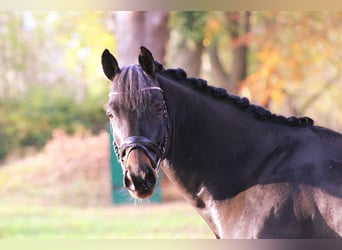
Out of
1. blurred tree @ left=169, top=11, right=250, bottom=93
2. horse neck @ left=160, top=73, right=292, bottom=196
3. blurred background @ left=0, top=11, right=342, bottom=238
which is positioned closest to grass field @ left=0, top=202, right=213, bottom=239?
blurred background @ left=0, top=11, right=342, bottom=238

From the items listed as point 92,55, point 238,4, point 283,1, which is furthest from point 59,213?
point 238,4

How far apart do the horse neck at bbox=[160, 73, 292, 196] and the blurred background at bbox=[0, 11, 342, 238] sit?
6.20 metres

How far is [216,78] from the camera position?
17219 millimetres

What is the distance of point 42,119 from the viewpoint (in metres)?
16.6

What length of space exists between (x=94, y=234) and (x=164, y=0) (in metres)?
6.35

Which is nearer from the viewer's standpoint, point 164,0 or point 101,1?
point 164,0

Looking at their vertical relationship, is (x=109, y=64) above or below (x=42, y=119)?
below

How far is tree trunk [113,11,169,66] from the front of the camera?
10.7 metres

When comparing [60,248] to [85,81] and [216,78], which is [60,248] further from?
[85,81]

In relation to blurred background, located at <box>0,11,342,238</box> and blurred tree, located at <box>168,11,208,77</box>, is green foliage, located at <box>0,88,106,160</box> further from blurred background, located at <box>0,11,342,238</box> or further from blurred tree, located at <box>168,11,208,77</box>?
blurred tree, located at <box>168,11,208,77</box>

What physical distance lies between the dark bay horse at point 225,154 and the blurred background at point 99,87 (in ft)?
20.4

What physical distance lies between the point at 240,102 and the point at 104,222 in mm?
7969

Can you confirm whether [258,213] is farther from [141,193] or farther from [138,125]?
[138,125]

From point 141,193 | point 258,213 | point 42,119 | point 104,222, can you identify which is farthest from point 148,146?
point 42,119
